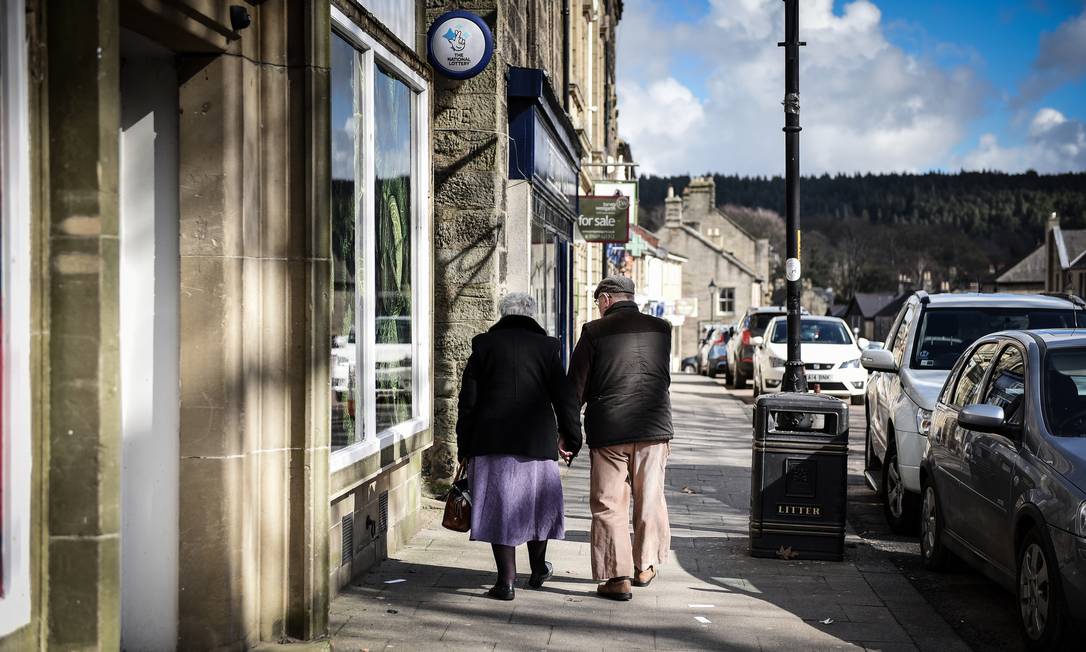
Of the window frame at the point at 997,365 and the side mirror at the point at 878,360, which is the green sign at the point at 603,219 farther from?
the window frame at the point at 997,365

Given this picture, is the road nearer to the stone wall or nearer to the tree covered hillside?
the stone wall

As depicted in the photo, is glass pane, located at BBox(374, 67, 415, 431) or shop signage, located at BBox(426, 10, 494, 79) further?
shop signage, located at BBox(426, 10, 494, 79)

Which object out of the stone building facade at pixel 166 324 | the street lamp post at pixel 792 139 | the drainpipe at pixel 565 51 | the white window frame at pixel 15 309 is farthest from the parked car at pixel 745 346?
the white window frame at pixel 15 309

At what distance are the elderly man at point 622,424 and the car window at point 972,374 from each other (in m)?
2.04

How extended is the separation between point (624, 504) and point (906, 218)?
151 meters

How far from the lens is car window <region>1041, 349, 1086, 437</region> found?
606cm

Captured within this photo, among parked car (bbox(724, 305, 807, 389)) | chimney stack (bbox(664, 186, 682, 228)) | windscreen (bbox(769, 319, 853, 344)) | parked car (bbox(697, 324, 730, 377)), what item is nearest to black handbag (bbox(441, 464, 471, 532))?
windscreen (bbox(769, 319, 853, 344))

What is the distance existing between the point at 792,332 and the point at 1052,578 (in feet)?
22.6

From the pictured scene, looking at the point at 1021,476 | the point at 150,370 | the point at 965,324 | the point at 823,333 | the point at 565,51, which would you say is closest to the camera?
the point at 150,370

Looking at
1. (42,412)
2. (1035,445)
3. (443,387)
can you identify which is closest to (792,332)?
(443,387)

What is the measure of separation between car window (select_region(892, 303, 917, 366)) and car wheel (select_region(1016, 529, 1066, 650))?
4.42 m

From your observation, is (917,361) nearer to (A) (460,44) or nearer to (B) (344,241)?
(A) (460,44)

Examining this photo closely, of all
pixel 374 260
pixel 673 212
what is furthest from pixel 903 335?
pixel 673 212

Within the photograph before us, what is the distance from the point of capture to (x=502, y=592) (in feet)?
22.2
